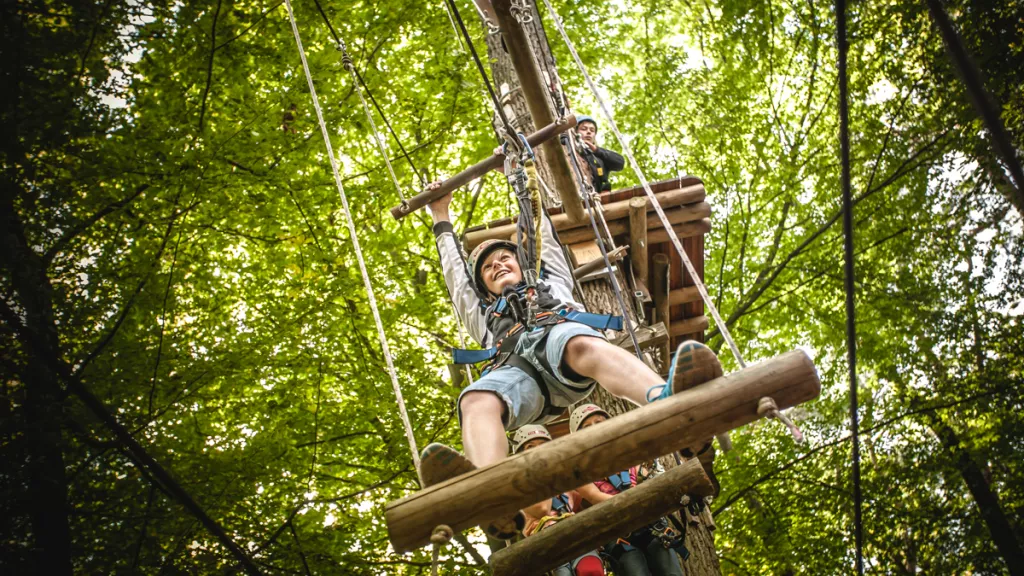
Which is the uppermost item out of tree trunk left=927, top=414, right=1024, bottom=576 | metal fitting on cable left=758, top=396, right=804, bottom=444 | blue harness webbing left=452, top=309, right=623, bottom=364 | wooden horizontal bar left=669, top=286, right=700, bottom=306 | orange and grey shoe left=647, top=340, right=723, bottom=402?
wooden horizontal bar left=669, top=286, right=700, bottom=306

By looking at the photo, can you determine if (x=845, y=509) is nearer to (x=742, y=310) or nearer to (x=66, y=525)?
(x=742, y=310)

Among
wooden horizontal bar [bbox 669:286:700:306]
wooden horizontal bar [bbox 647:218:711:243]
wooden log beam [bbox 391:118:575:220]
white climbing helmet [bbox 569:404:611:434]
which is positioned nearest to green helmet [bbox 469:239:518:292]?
wooden log beam [bbox 391:118:575:220]

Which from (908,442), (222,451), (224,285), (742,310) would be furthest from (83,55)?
(908,442)

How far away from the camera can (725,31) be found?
8195mm

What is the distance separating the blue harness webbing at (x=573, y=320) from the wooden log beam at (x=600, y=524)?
671mm

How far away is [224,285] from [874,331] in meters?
6.64

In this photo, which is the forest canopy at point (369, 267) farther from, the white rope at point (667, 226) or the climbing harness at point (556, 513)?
the white rope at point (667, 226)

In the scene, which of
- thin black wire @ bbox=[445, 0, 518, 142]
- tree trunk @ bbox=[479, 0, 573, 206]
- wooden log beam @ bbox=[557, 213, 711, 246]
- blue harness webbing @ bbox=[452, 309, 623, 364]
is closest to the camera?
blue harness webbing @ bbox=[452, 309, 623, 364]

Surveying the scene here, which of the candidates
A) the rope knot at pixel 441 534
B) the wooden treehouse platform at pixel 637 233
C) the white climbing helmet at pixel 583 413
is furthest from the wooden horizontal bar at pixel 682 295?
the rope knot at pixel 441 534

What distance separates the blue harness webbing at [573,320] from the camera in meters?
3.07

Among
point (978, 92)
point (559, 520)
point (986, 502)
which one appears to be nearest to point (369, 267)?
point (559, 520)

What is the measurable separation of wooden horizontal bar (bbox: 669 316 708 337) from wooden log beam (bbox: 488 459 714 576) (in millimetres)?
4084

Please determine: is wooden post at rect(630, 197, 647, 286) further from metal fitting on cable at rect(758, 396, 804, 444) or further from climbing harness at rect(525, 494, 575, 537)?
metal fitting on cable at rect(758, 396, 804, 444)

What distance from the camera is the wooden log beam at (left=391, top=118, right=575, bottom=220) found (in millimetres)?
3945
